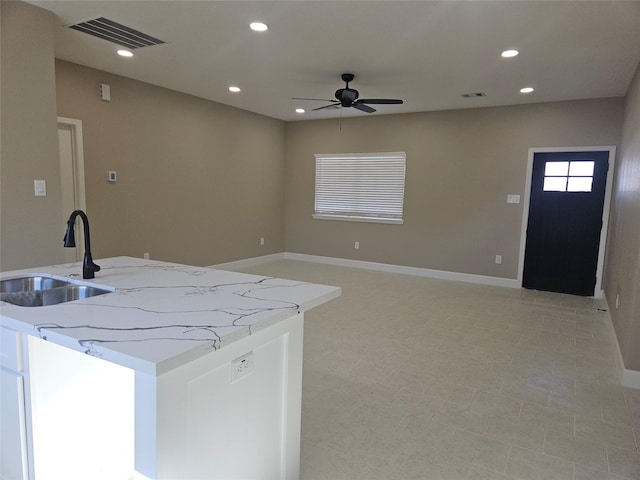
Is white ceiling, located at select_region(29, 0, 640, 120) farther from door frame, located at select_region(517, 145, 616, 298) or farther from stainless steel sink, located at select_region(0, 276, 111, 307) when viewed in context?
stainless steel sink, located at select_region(0, 276, 111, 307)

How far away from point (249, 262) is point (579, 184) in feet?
16.9

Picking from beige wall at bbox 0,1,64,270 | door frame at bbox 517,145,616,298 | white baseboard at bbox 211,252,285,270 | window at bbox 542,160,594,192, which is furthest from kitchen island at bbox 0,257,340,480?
window at bbox 542,160,594,192

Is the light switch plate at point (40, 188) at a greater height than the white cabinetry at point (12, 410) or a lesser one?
greater

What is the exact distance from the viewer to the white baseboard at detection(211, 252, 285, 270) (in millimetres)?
6414

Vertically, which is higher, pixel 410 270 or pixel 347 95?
pixel 347 95

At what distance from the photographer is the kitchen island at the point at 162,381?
108 cm

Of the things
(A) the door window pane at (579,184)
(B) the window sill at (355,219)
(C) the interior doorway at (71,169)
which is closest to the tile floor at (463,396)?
(A) the door window pane at (579,184)

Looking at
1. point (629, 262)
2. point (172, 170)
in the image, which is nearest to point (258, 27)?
point (172, 170)

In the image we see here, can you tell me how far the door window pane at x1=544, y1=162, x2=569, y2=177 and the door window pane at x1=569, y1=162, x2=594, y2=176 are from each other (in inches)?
2.3

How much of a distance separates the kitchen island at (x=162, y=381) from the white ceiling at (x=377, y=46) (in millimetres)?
2308

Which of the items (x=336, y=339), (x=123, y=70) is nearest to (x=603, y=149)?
(x=336, y=339)

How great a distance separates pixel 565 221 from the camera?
5.37m

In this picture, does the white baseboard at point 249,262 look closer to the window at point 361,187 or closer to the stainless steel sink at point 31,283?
the window at point 361,187

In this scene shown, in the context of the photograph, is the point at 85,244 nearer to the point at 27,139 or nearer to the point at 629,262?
the point at 27,139
